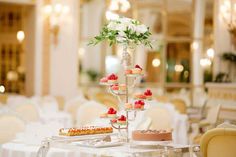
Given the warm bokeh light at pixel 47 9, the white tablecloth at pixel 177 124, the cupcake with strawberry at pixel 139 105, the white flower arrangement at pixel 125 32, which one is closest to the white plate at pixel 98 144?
the cupcake with strawberry at pixel 139 105

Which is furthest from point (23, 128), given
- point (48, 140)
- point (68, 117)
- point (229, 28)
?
point (229, 28)

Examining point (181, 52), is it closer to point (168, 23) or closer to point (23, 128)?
point (168, 23)

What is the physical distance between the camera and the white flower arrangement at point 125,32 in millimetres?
5355

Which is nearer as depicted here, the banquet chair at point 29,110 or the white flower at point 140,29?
the white flower at point 140,29

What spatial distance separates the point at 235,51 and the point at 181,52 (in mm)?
1842

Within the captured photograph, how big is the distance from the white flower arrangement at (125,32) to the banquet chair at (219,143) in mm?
997

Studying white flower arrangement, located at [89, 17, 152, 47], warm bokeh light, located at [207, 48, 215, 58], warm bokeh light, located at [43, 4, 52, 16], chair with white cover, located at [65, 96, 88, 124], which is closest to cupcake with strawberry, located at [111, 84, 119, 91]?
white flower arrangement, located at [89, 17, 152, 47]

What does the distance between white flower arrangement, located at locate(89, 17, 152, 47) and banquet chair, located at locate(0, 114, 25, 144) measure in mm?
1729

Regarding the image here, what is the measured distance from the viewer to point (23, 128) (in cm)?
664

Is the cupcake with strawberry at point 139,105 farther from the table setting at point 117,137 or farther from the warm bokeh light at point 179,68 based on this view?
the warm bokeh light at point 179,68

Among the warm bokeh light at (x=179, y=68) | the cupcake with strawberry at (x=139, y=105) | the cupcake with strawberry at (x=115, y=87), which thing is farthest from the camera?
the warm bokeh light at (x=179, y=68)

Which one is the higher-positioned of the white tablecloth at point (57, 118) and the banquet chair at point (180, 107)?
the banquet chair at point (180, 107)

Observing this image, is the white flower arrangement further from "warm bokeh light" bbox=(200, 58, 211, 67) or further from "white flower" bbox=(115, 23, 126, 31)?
"warm bokeh light" bbox=(200, 58, 211, 67)

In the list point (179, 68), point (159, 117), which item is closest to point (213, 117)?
point (159, 117)
